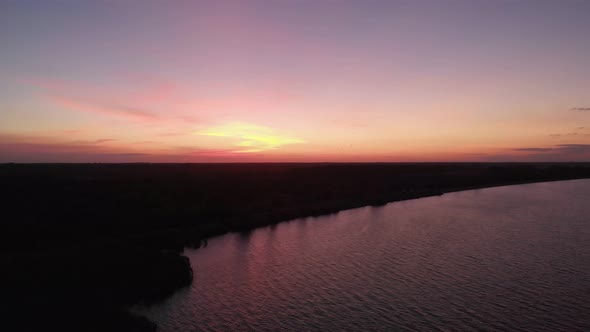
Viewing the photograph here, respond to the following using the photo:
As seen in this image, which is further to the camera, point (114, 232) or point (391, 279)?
point (114, 232)

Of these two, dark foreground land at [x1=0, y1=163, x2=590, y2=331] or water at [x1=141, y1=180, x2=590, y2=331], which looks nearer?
dark foreground land at [x1=0, y1=163, x2=590, y2=331]

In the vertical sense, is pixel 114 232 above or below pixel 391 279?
above

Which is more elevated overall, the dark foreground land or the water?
the dark foreground land

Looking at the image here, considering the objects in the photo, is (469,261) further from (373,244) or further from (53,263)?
(53,263)

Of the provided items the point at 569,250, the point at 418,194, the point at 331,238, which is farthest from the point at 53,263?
the point at 418,194
